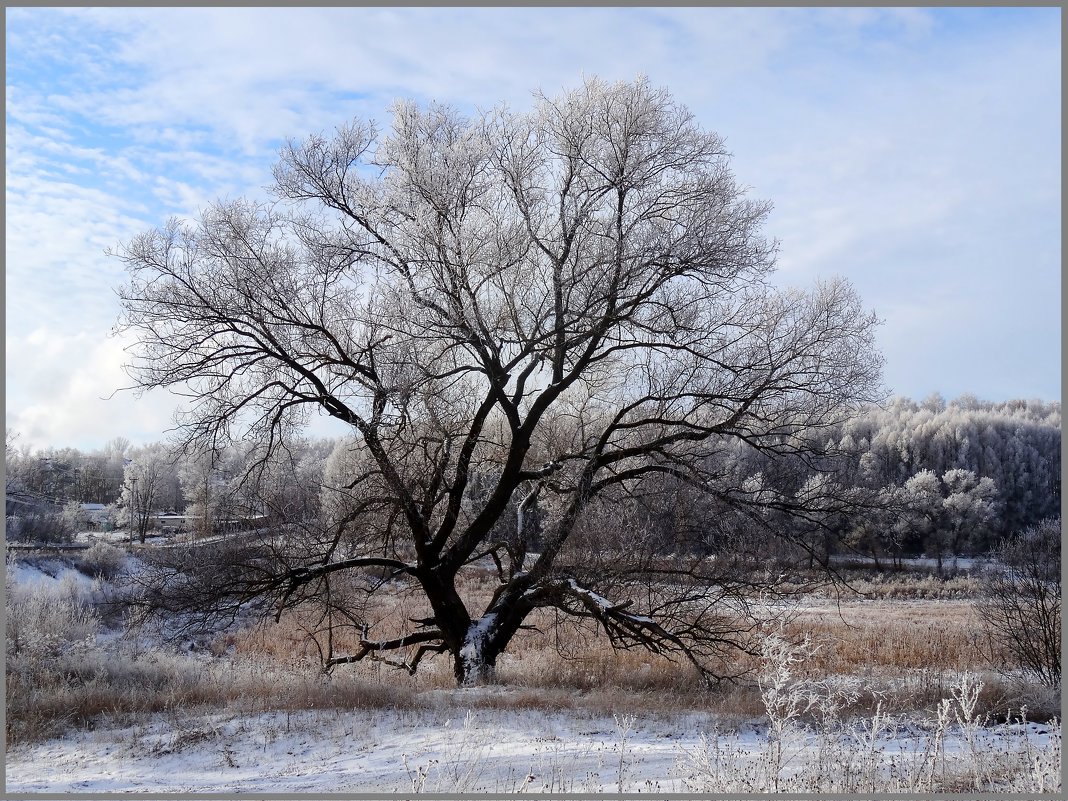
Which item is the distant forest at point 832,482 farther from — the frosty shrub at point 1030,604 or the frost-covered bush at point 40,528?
the frosty shrub at point 1030,604

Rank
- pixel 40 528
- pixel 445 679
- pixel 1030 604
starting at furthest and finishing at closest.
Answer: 1. pixel 40 528
2. pixel 445 679
3. pixel 1030 604

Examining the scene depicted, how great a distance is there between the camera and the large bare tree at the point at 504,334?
1270cm

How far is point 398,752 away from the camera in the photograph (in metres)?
8.41

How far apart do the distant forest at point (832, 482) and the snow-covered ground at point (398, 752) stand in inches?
162

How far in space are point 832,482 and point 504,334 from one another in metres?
6.57

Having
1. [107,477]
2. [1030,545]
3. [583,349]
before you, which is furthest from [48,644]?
[107,477]

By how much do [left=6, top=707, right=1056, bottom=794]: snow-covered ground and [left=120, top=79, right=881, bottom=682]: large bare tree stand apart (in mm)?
2976

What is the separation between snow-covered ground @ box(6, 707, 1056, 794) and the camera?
276 inches

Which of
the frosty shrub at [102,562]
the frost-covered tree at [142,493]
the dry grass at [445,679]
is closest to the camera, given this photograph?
the dry grass at [445,679]

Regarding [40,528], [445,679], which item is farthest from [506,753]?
[40,528]

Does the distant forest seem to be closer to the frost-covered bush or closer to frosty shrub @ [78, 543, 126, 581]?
the frost-covered bush

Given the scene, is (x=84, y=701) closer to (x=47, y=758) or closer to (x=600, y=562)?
(x=47, y=758)

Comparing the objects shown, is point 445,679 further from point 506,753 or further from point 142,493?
point 142,493

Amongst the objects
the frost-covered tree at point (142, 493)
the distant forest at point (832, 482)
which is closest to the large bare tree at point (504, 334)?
the distant forest at point (832, 482)
